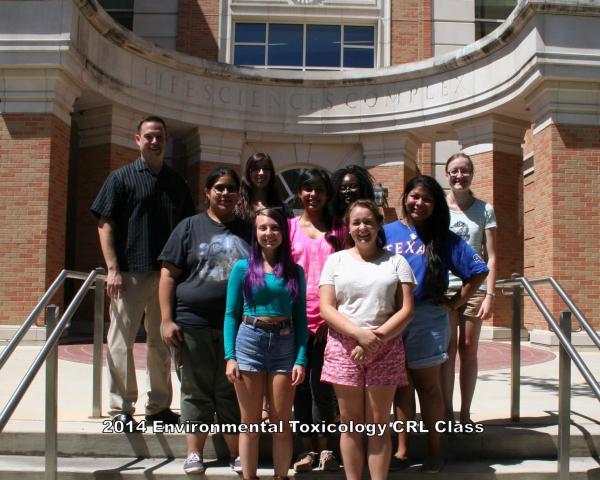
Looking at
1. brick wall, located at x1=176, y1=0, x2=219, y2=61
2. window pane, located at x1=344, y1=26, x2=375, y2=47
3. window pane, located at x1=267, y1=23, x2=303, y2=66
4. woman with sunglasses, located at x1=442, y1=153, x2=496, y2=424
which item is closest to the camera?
woman with sunglasses, located at x1=442, y1=153, x2=496, y2=424

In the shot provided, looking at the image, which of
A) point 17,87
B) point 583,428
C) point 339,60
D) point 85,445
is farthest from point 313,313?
point 339,60

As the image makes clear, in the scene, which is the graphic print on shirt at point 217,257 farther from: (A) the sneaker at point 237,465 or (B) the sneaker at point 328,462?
(B) the sneaker at point 328,462

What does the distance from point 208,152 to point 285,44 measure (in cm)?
412

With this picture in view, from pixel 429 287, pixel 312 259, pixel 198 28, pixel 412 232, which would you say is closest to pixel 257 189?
pixel 312 259

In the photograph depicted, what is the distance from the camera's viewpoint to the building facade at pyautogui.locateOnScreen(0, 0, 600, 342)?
9898 millimetres

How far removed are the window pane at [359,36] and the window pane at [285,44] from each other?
116 centimetres

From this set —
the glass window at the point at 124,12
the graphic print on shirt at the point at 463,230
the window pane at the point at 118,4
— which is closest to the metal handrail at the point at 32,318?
the graphic print on shirt at the point at 463,230

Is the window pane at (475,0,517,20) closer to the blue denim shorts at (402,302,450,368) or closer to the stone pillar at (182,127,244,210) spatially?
the stone pillar at (182,127,244,210)

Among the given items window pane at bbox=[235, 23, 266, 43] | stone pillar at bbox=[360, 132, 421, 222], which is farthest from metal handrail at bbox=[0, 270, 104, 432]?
window pane at bbox=[235, 23, 266, 43]

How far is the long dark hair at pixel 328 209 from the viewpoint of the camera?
3963 millimetres

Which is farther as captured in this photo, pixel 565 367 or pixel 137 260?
pixel 137 260

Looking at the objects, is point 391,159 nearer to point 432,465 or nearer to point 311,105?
point 311,105

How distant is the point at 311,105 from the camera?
539 inches

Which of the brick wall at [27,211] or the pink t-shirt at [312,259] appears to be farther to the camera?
the brick wall at [27,211]
